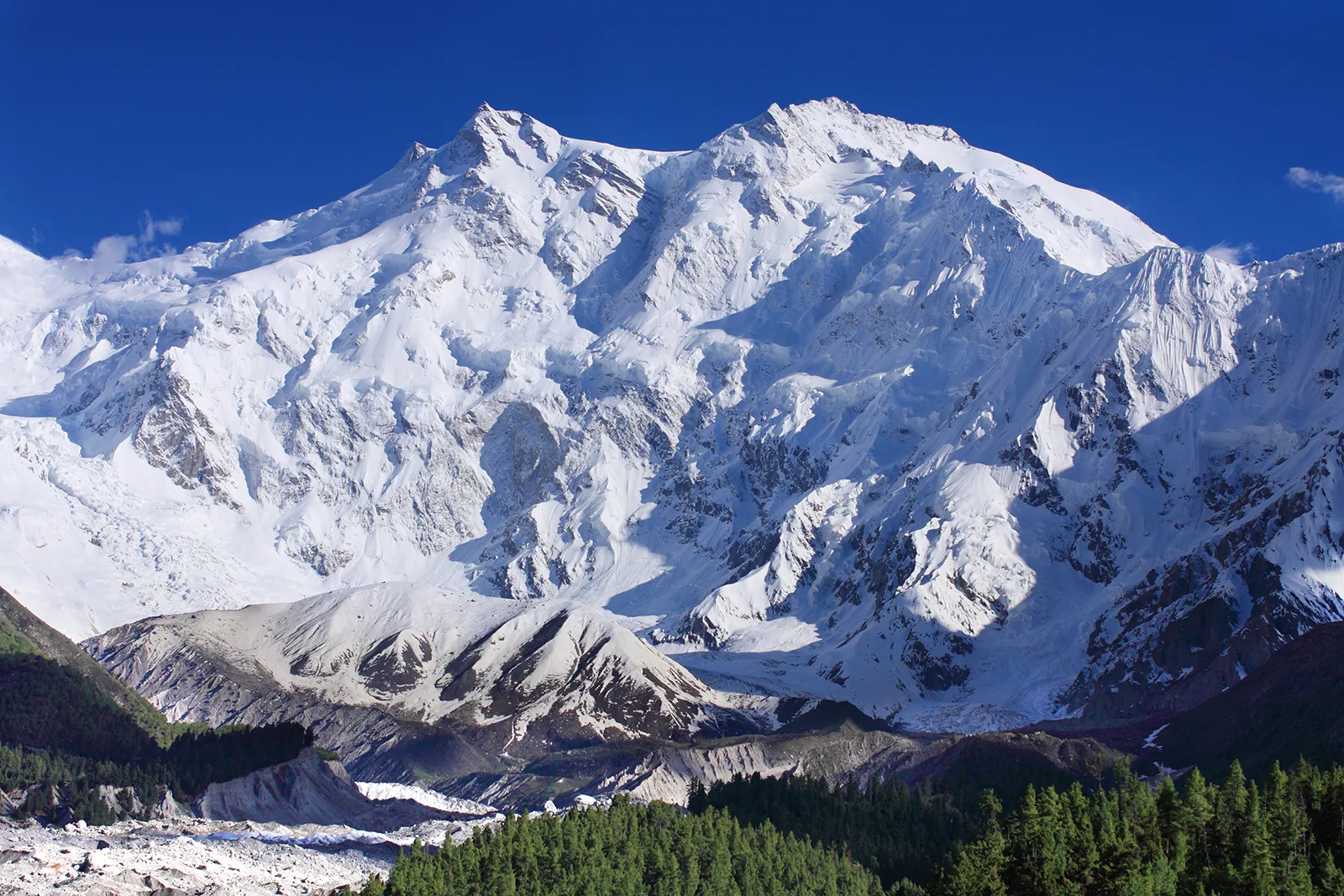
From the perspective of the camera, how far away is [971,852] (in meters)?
120

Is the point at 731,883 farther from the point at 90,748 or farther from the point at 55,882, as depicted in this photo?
the point at 90,748

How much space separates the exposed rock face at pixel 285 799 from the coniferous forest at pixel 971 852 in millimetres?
39339

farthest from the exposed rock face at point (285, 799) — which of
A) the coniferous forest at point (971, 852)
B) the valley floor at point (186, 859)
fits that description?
the coniferous forest at point (971, 852)

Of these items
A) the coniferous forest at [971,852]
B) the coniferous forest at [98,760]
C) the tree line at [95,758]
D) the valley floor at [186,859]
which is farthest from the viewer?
the tree line at [95,758]

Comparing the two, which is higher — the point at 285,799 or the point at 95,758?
the point at 95,758

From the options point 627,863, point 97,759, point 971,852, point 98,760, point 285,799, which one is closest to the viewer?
point 971,852

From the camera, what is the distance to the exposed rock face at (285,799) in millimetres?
181875

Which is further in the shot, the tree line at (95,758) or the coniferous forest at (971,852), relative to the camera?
the tree line at (95,758)

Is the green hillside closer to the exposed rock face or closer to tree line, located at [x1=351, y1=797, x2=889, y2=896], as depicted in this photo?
the exposed rock face

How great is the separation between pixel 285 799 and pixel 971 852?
97.0 m

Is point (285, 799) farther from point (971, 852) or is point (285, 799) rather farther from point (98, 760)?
point (971, 852)

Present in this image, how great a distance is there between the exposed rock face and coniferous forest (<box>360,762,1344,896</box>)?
3934cm

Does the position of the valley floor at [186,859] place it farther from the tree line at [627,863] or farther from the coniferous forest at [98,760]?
the tree line at [627,863]

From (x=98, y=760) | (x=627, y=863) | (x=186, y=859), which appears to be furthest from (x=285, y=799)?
(x=627, y=863)
